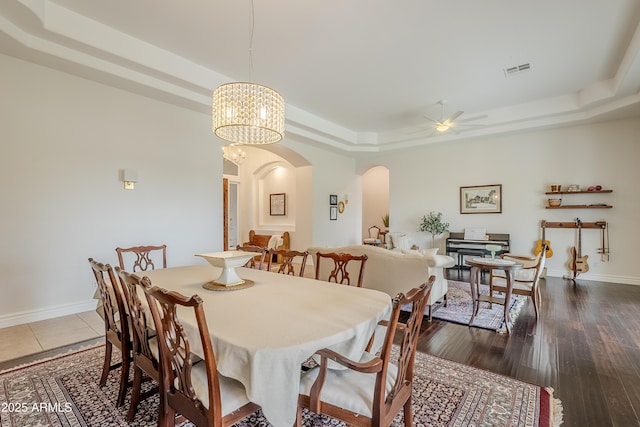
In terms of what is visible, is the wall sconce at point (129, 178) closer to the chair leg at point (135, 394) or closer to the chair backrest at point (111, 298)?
the chair backrest at point (111, 298)

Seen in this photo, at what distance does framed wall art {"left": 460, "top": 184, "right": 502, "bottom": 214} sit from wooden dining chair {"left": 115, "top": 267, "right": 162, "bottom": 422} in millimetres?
6756

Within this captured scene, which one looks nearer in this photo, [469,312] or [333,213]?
[469,312]

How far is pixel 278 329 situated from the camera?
4.35 feet

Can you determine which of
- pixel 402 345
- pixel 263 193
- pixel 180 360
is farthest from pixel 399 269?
pixel 263 193

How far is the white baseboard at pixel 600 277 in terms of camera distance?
5277 millimetres

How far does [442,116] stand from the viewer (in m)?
6.04

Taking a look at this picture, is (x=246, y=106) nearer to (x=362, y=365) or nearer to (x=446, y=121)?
(x=362, y=365)

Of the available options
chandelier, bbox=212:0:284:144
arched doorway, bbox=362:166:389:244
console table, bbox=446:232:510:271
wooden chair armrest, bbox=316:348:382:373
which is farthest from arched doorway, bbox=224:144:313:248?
wooden chair armrest, bbox=316:348:382:373

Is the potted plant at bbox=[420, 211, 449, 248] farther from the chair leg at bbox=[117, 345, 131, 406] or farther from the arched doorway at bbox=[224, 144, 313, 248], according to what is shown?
the chair leg at bbox=[117, 345, 131, 406]

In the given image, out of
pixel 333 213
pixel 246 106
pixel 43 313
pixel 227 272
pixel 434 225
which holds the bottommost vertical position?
pixel 43 313

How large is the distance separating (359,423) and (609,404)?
6.20ft

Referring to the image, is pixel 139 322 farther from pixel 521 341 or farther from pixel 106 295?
pixel 521 341

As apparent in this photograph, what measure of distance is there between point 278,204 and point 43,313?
228 inches

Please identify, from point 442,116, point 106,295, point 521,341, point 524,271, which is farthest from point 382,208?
point 106,295
